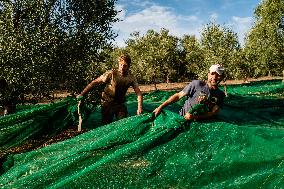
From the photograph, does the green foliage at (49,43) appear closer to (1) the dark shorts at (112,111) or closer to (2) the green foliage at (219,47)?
(1) the dark shorts at (112,111)

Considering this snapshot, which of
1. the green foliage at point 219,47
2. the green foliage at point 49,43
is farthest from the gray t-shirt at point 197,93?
the green foliage at point 219,47

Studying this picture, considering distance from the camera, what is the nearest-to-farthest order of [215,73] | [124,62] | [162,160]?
[162,160], [215,73], [124,62]

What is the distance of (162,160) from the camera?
4.88 metres

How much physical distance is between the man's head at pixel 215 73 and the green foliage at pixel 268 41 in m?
29.9

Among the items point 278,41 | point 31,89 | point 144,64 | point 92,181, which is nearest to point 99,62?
point 31,89

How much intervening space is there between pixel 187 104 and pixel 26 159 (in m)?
2.84

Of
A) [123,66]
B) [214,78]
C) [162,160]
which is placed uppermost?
[123,66]

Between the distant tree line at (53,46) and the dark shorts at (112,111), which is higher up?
the distant tree line at (53,46)

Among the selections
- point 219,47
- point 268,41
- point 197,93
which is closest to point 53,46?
point 197,93

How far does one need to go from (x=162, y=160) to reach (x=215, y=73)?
1.81 m

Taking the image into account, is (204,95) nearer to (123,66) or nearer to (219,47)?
(123,66)

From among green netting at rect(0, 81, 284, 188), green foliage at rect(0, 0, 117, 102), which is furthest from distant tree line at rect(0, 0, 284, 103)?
green netting at rect(0, 81, 284, 188)

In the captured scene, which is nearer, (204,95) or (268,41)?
(204,95)

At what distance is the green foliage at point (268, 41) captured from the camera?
33312 millimetres
